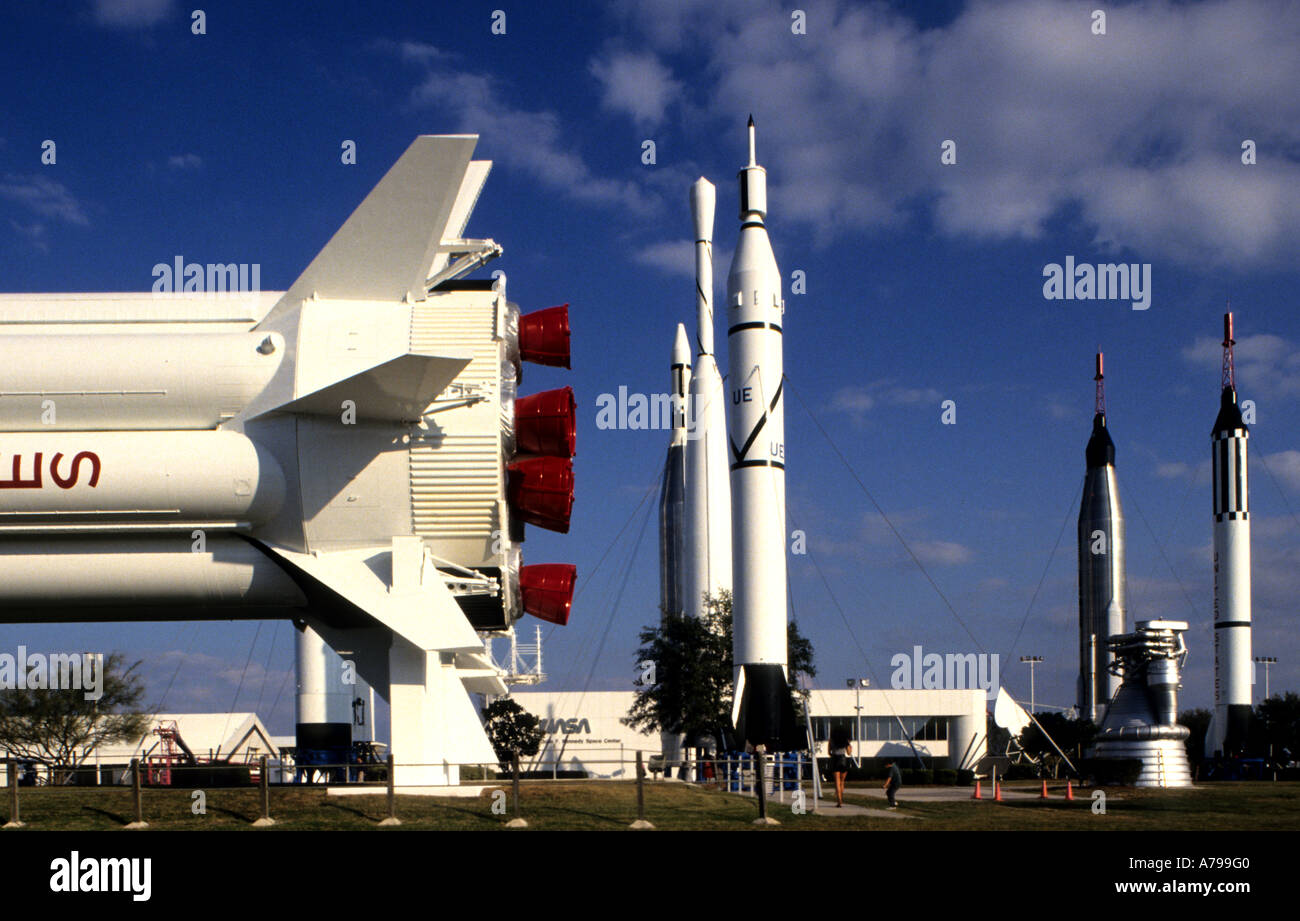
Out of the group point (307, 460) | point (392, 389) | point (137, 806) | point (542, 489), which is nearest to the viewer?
point (137, 806)

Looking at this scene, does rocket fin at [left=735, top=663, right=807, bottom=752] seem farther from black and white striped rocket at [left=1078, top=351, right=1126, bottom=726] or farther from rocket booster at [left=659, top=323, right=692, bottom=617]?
black and white striped rocket at [left=1078, top=351, right=1126, bottom=726]

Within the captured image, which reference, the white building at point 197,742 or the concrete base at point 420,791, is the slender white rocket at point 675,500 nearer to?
the white building at point 197,742

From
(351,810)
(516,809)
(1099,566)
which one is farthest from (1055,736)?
(351,810)

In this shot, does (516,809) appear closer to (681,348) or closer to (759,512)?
(759,512)

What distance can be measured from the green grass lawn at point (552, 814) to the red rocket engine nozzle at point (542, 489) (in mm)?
4211

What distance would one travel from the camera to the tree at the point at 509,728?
159ft

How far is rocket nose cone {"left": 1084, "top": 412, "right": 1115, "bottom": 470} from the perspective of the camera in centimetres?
5947

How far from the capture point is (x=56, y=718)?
39.2m

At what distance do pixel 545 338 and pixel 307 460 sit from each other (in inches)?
167

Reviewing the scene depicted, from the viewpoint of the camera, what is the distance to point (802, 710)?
4181 centimetres

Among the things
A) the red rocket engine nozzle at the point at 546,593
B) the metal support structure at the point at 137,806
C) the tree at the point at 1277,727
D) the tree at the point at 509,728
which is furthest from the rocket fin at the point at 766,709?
the tree at the point at 1277,727

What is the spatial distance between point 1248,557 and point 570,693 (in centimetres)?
2997

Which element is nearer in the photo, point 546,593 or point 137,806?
point 137,806

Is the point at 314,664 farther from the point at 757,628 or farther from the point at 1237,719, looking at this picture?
the point at 1237,719
